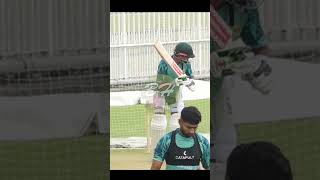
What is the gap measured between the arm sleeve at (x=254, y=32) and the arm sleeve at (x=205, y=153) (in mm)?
717

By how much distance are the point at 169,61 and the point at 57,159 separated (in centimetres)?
106

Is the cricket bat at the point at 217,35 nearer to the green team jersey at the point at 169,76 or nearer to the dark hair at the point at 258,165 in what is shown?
the green team jersey at the point at 169,76

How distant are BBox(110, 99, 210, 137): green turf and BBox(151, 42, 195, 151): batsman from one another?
0.07 meters

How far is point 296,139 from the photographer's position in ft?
12.0

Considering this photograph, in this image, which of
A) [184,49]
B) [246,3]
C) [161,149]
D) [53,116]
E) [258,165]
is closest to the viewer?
[258,165]

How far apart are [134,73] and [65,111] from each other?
1.87 feet

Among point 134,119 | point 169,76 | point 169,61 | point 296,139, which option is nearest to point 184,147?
point 134,119

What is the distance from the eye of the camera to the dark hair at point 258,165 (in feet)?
2.47

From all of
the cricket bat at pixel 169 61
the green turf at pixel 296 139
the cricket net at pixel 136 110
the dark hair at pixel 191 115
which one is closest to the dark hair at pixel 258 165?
the green turf at pixel 296 139

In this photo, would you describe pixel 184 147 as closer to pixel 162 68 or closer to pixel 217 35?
pixel 162 68

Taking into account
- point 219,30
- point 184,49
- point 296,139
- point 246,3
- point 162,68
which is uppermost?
point 246,3

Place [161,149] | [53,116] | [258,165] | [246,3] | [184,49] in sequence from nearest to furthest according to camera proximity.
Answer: [258,165]
[246,3]
[53,116]
[161,149]
[184,49]

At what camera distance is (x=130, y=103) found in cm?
409

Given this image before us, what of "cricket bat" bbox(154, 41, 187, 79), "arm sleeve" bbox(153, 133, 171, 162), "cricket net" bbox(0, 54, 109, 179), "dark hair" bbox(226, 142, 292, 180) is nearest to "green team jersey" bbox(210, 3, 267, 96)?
"cricket bat" bbox(154, 41, 187, 79)
